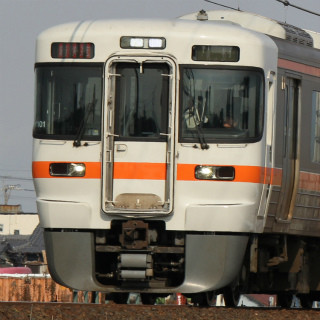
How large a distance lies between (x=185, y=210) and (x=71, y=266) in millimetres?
1407

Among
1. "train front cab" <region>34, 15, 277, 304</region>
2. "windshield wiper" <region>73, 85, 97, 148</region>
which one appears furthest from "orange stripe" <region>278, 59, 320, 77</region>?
"windshield wiper" <region>73, 85, 97, 148</region>

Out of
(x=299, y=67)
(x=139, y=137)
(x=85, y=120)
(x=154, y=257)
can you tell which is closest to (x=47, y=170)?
(x=85, y=120)

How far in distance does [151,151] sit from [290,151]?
225cm

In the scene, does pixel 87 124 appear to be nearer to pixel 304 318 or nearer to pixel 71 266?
pixel 71 266

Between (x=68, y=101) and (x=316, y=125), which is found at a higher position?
(x=68, y=101)

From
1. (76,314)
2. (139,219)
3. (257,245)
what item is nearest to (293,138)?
(257,245)

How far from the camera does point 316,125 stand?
659 inches

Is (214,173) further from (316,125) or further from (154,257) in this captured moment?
(316,125)

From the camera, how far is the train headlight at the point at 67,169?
14.9m

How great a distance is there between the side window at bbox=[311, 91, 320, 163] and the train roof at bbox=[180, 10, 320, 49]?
71 centimetres

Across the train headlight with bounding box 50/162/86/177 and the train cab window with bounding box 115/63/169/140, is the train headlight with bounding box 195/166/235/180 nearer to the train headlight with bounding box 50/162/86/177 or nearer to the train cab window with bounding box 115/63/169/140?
the train cab window with bounding box 115/63/169/140

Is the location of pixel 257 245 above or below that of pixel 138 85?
below

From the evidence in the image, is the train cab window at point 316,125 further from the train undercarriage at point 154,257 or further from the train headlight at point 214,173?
the train headlight at point 214,173

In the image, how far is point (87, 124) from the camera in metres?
14.9
